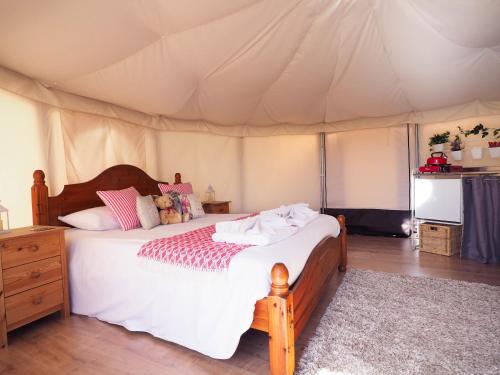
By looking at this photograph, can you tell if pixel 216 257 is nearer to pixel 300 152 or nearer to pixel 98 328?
pixel 98 328

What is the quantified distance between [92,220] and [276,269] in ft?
6.74

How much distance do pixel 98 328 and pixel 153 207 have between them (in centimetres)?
115

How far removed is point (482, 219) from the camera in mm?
3545

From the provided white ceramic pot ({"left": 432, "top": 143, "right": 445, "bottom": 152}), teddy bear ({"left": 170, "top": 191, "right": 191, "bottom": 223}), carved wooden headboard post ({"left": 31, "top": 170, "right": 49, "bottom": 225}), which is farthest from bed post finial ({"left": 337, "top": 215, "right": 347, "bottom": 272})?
carved wooden headboard post ({"left": 31, "top": 170, "right": 49, "bottom": 225})

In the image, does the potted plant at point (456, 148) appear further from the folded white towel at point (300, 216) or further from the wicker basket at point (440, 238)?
the folded white towel at point (300, 216)

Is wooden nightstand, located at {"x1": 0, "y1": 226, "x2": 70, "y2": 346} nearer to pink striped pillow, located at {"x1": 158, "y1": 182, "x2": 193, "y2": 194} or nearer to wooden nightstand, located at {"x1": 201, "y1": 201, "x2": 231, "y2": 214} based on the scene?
pink striped pillow, located at {"x1": 158, "y1": 182, "x2": 193, "y2": 194}

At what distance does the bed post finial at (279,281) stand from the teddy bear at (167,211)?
5.93 ft

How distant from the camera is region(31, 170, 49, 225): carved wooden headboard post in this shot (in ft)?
8.71

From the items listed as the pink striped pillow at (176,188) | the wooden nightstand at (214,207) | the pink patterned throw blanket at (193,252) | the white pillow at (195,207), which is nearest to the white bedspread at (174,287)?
the pink patterned throw blanket at (193,252)

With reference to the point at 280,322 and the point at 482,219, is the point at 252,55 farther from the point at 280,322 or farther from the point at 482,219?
the point at 482,219

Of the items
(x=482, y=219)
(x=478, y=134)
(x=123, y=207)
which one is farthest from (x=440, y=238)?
(x=123, y=207)

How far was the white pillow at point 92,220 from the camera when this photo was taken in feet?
9.10

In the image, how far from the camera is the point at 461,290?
2621 millimetres

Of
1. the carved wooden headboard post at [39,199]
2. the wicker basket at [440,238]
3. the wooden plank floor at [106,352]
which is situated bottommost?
the wooden plank floor at [106,352]
